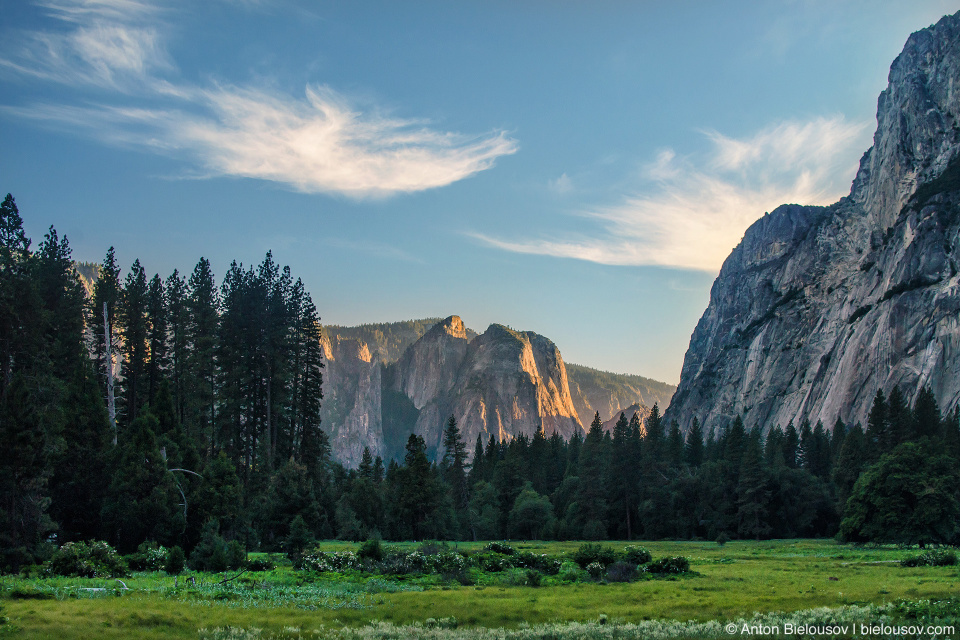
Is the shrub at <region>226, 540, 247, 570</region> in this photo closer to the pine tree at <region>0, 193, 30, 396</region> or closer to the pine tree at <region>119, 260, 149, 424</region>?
the pine tree at <region>0, 193, 30, 396</region>

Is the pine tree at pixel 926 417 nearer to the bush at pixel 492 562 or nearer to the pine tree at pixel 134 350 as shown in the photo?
the bush at pixel 492 562

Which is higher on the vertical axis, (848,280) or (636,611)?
(848,280)

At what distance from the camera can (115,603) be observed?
21.2 meters

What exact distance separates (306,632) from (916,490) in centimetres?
5748

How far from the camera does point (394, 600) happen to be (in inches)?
967

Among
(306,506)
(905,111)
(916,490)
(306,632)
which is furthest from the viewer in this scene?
(905,111)

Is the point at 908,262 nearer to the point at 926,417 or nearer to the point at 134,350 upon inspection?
the point at 926,417

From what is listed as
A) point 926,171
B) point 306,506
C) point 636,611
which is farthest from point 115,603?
point 926,171

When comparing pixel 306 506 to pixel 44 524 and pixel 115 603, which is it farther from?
pixel 115 603

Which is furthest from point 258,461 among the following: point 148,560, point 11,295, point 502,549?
point 502,549

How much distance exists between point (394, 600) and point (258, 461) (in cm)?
4693

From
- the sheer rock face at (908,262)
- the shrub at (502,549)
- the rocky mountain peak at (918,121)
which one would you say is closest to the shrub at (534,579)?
the shrub at (502,549)

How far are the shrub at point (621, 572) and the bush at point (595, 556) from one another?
1.80 metres

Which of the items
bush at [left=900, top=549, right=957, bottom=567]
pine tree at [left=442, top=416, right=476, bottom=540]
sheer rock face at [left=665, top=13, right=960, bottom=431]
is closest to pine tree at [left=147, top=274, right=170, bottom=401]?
pine tree at [left=442, top=416, right=476, bottom=540]
